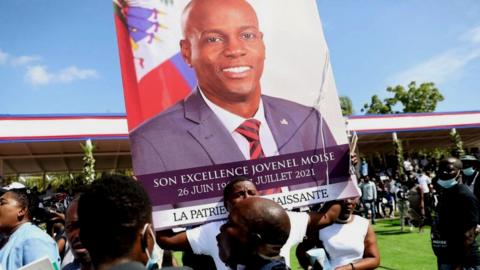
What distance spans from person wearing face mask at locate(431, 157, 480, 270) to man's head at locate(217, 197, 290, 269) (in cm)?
258

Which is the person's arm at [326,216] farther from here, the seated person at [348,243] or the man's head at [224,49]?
the man's head at [224,49]

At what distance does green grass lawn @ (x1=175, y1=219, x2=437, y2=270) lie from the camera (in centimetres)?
718

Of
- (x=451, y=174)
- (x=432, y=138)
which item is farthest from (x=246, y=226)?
(x=432, y=138)

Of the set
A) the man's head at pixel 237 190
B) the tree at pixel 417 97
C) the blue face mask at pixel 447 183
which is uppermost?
the tree at pixel 417 97

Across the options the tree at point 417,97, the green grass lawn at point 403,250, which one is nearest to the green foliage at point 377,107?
the tree at point 417,97

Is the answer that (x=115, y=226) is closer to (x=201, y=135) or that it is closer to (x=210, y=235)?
(x=201, y=135)

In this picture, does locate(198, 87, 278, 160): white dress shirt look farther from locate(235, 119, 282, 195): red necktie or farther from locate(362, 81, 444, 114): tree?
locate(362, 81, 444, 114): tree

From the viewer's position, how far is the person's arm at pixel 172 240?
253cm

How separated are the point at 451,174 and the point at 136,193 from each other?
3.67m

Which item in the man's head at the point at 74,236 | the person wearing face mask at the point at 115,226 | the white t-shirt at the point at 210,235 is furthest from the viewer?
the white t-shirt at the point at 210,235

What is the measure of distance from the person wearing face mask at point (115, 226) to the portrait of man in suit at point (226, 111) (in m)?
1.05

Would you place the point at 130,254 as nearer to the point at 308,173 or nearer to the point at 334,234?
the point at 308,173

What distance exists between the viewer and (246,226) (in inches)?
60.3

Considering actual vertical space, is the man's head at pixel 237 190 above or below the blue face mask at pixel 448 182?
above
